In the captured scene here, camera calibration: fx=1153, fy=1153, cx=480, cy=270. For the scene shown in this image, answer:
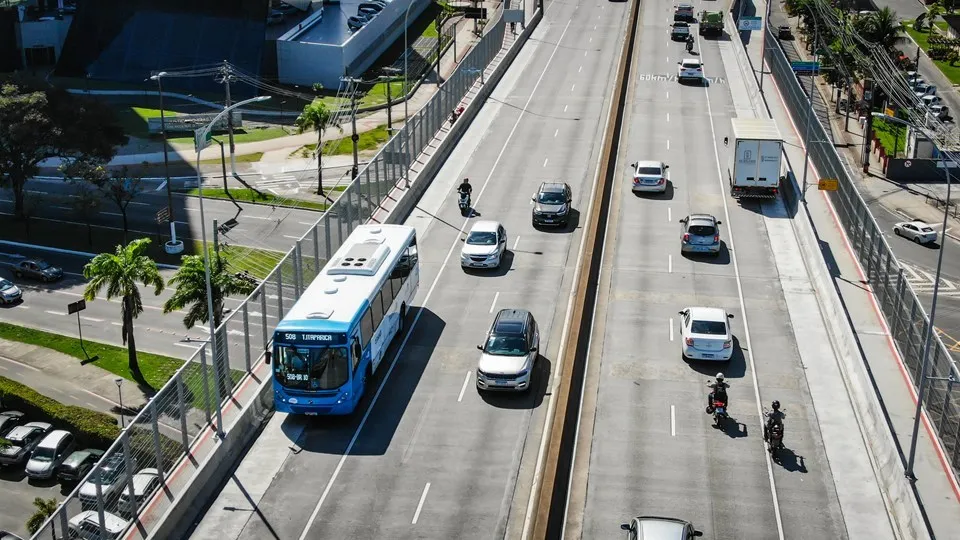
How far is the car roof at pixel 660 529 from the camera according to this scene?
28062 millimetres

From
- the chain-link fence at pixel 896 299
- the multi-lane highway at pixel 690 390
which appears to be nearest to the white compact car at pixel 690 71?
the chain-link fence at pixel 896 299

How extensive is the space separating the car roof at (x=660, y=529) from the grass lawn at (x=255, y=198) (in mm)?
61138

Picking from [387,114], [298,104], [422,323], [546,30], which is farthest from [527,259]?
[298,104]

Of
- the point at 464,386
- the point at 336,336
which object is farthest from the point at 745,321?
the point at 336,336

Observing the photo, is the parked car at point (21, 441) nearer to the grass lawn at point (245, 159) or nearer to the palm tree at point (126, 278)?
the palm tree at point (126, 278)

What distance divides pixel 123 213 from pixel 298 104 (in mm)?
41544

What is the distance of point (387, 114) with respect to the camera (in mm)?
114500

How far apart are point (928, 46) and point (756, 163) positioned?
80626 millimetres

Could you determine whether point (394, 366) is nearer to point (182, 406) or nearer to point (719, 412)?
point (182, 406)

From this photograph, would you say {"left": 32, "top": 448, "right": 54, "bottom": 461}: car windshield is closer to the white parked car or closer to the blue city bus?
the blue city bus

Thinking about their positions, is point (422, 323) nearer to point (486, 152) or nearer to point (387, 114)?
point (486, 152)

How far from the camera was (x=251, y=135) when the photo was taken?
10981cm

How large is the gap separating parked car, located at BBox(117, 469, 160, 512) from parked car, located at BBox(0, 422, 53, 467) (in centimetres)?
2554

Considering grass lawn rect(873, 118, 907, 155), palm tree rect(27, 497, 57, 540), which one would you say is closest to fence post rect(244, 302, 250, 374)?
palm tree rect(27, 497, 57, 540)
